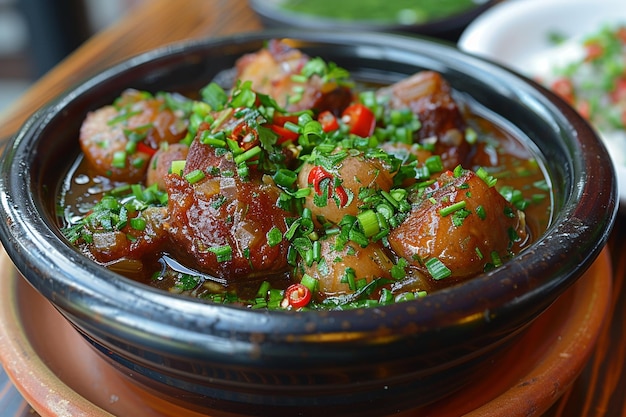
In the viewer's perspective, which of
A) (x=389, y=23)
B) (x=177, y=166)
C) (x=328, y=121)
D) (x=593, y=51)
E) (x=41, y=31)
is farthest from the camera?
(x=41, y=31)

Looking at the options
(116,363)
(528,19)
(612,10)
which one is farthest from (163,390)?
(612,10)

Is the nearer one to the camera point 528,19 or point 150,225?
point 150,225

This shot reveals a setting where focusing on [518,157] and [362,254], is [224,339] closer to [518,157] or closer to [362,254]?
[362,254]

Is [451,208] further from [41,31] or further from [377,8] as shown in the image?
[41,31]

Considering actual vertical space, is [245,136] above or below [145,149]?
above

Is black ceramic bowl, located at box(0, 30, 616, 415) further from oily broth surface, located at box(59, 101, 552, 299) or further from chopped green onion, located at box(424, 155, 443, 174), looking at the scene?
chopped green onion, located at box(424, 155, 443, 174)

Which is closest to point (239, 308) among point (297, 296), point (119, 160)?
point (297, 296)
